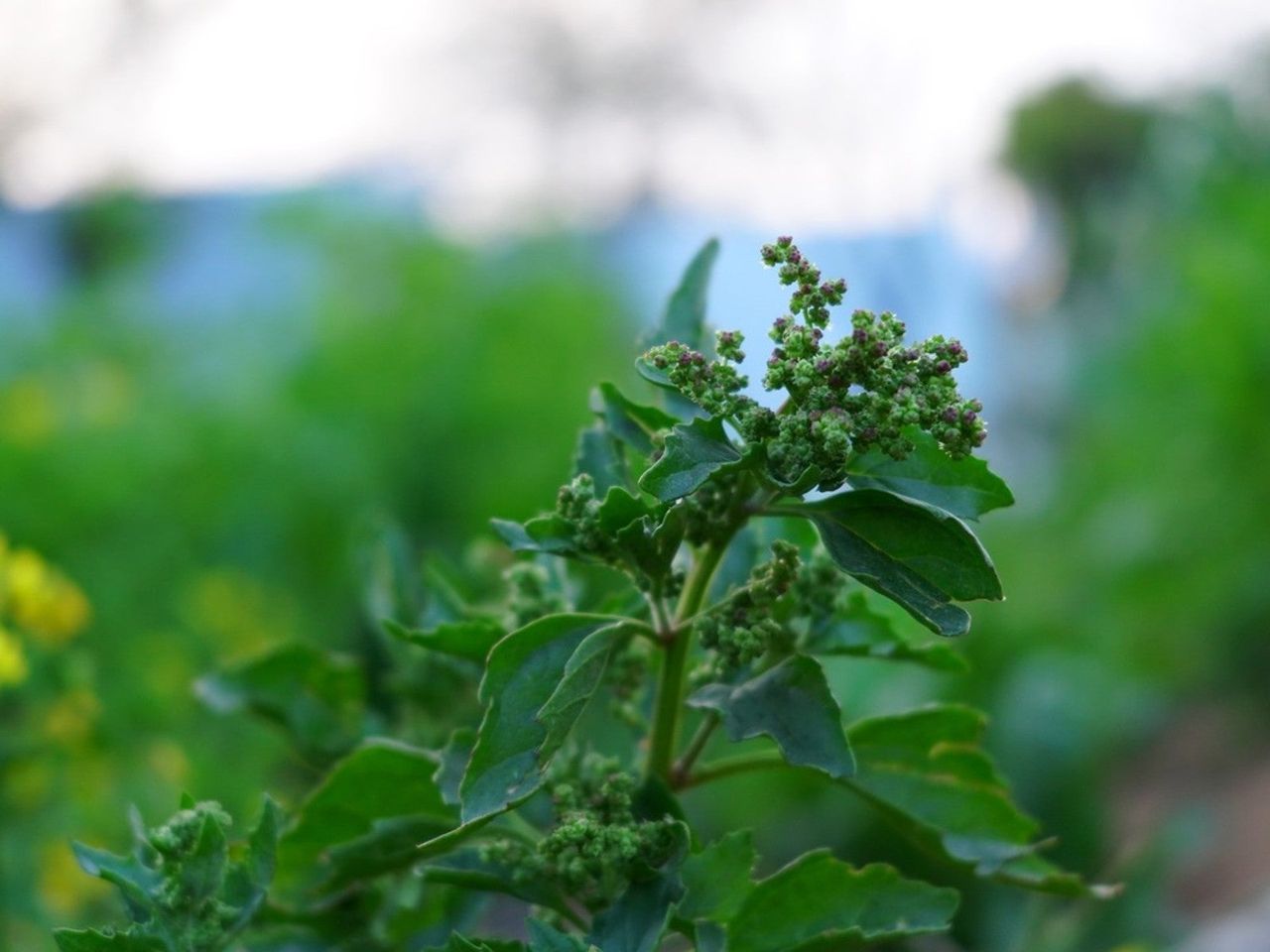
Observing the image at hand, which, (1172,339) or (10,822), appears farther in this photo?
(1172,339)

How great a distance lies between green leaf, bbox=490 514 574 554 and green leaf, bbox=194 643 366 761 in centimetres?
25

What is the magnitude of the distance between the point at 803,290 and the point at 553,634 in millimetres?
157

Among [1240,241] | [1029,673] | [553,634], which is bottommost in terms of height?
[553,634]

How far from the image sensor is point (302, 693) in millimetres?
796

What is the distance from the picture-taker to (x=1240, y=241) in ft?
13.2

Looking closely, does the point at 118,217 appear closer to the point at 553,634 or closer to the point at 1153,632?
the point at 1153,632

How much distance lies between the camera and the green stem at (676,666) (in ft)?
1.96

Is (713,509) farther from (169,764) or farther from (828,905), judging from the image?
(169,764)

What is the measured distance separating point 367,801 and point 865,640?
0.75 feet

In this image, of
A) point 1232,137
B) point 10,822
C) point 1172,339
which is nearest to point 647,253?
point 1232,137

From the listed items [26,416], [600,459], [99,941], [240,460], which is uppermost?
[240,460]

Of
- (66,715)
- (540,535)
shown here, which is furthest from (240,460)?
(540,535)

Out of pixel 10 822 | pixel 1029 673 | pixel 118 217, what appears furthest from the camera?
pixel 118 217

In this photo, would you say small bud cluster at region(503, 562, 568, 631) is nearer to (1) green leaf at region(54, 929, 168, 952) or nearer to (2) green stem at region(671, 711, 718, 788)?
(2) green stem at region(671, 711, 718, 788)
